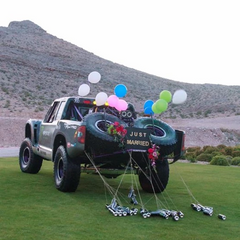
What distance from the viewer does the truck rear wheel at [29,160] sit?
1062 centimetres

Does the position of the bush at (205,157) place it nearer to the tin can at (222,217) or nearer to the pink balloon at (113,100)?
the pink balloon at (113,100)

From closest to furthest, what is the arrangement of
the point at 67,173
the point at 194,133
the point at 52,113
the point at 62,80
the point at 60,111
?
the point at 67,173, the point at 60,111, the point at 52,113, the point at 194,133, the point at 62,80

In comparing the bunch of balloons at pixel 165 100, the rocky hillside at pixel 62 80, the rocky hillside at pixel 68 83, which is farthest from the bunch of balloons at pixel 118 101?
the rocky hillside at pixel 62 80

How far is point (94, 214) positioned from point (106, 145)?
1427 mm

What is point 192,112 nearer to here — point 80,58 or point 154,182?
point 80,58

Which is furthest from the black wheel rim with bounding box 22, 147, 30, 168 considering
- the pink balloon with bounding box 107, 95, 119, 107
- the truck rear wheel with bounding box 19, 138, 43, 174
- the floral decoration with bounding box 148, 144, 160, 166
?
the floral decoration with bounding box 148, 144, 160, 166

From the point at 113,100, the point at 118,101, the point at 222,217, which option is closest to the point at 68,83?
the point at 118,101

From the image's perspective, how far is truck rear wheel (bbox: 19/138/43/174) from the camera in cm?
1062

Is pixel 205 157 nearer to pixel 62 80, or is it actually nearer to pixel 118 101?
pixel 118 101

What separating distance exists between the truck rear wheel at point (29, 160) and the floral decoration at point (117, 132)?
12.2 feet

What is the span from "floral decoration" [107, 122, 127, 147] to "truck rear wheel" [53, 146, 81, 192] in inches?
37.5

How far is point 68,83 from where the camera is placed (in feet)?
186

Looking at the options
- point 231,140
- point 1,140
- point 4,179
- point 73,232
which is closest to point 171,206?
point 73,232

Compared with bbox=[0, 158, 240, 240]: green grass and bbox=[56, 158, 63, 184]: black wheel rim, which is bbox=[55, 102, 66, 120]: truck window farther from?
bbox=[0, 158, 240, 240]: green grass
